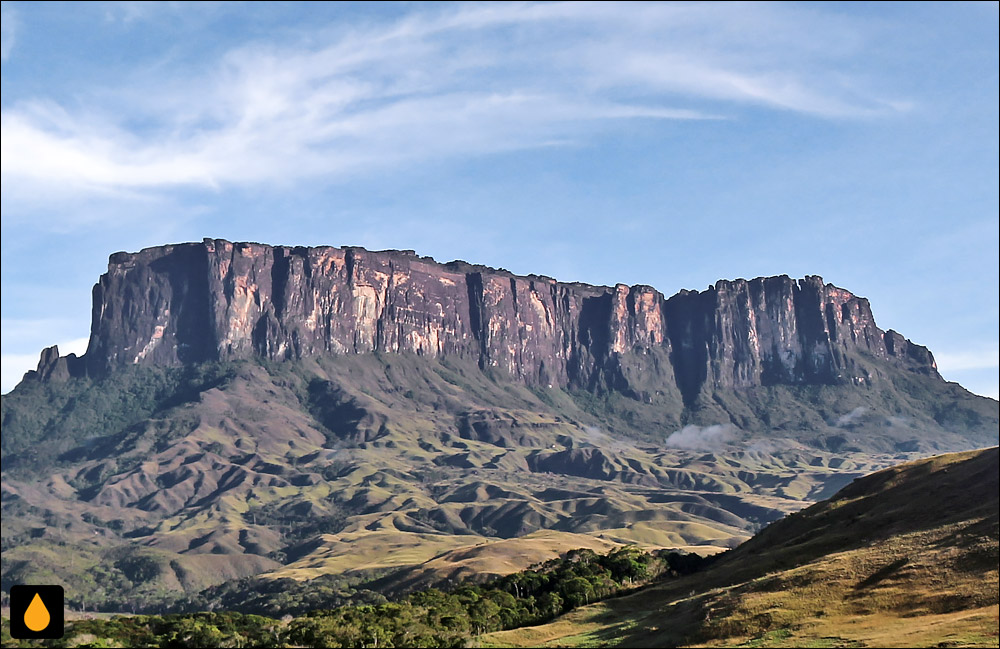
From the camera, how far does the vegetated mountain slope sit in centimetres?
11294

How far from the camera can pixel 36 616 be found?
719 inches

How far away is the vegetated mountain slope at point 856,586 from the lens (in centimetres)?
11294

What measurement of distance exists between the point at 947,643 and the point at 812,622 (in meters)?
25.3

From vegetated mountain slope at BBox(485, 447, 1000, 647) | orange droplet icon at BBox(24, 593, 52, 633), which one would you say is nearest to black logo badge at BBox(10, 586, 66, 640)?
orange droplet icon at BBox(24, 593, 52, 633)

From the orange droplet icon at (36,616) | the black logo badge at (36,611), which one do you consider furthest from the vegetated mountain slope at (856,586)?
the orange droplet icon at (36,616)

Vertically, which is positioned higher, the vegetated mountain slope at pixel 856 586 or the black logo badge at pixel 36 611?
the black logo badge at pixel 36 611

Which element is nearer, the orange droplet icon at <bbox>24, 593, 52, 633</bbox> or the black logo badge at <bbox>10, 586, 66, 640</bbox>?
the black logo badge at <bbox>10, 586, 66, 640</bbox>

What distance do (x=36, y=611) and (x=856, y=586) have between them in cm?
12648

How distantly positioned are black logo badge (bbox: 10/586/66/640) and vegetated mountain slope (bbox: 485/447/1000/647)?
302 feet

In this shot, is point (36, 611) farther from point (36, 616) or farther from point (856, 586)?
point (856, 586)

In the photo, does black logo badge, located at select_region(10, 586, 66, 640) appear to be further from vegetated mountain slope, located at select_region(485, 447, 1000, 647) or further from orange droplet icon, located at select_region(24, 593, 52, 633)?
vegetated mountain slope, located at select_region(485, 447, 1000, 647)

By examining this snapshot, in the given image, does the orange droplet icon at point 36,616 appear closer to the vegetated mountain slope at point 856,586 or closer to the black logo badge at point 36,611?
the black logo badge at point 36,611

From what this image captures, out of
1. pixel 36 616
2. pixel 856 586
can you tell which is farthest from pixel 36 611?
pixel 856 586

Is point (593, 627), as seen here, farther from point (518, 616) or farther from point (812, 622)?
point (812, 622)
